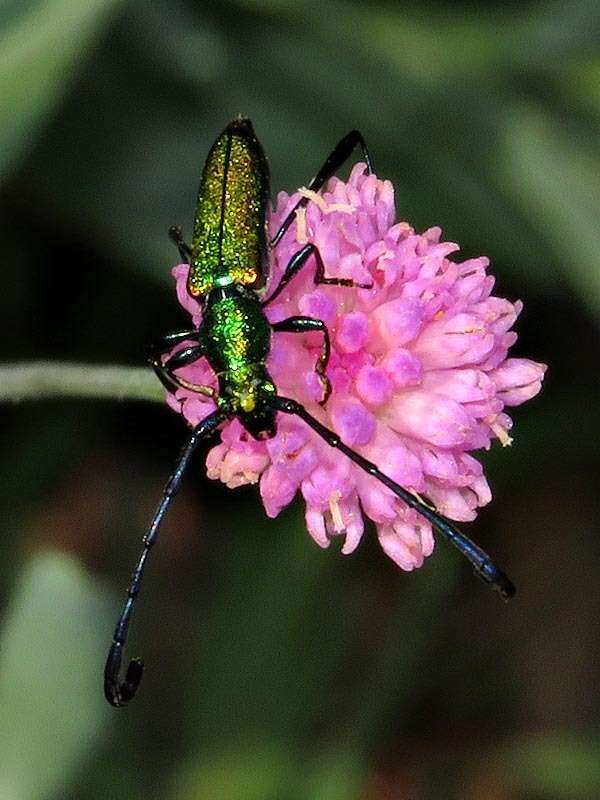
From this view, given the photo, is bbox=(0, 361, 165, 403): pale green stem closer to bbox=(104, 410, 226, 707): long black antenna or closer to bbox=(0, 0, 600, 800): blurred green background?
bbox=(104, 410, 226, 707): long black antenna

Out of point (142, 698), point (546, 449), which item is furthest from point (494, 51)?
point (142, 698)

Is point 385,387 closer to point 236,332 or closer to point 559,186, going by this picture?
point 236,332

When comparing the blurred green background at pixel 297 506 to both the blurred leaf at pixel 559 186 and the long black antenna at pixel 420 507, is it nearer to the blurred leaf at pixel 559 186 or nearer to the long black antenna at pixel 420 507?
the blurred leaf at pixel 559 186

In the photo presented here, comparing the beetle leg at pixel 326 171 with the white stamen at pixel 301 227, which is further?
the beetle leg at pixel 326 171

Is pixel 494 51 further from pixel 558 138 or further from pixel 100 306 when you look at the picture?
pixel 100 306

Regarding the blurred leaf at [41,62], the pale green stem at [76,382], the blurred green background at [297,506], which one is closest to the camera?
the pale green stem at [76,382]

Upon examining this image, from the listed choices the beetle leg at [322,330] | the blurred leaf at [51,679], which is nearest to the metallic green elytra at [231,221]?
the beetle leg at [322,330]
